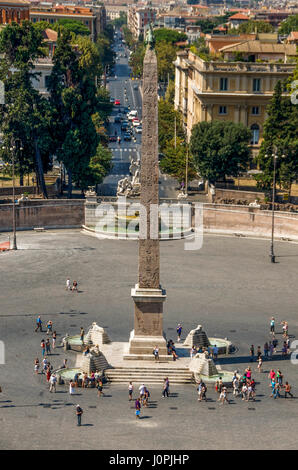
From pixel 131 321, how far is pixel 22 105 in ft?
105

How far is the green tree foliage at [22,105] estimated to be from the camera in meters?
85.2

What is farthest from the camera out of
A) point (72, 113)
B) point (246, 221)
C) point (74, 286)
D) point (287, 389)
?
point (72, 113)

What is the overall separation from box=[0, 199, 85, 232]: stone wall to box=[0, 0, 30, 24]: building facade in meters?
73.7

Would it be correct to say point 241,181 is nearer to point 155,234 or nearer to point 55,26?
point 155,234

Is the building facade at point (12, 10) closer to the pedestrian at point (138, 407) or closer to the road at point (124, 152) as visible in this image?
the road at point (124, 152)

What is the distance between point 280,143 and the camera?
86.7m

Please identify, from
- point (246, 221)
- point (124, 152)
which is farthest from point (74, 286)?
point (124, 152)

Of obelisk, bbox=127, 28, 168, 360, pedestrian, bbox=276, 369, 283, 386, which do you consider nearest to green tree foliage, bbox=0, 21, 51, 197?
obelisk, bbox=127, 28, 168, 360

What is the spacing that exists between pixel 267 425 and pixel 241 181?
52554 mm

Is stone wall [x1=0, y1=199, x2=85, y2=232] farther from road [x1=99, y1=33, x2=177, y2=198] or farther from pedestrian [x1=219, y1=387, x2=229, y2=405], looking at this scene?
pedestrian [x1=219, y1=387, x2=229, y2=405]

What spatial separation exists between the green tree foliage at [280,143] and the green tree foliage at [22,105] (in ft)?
61.5

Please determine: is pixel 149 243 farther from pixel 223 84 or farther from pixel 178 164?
pixel 223 84

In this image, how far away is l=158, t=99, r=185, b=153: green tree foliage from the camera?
368 feet

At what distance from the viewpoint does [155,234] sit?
164 ft
